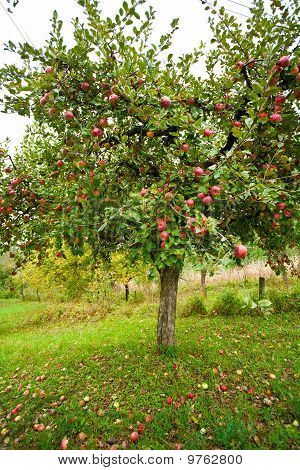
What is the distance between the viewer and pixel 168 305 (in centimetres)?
497

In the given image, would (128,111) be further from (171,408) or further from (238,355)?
(238,355)

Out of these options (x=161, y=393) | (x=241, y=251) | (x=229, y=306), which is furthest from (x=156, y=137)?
(x=229, y=306)

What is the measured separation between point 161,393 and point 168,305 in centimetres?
150

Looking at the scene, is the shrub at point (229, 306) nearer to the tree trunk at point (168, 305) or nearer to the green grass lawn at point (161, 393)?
the green grass lawn at point (161, 393)

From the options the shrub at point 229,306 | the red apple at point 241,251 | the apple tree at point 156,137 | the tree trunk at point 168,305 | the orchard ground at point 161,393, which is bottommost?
the orchard ground at point 161,393

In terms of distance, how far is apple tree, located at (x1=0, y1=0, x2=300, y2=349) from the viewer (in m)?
2.70

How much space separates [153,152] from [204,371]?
3880mm

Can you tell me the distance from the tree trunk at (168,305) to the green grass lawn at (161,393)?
0.33m

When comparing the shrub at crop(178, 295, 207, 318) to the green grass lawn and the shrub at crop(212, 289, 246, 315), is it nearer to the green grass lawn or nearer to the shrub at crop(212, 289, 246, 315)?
the shrub at crop(212, 289, 246, 315)

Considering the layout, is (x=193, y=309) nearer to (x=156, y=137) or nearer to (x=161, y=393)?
(x=161, y=393)

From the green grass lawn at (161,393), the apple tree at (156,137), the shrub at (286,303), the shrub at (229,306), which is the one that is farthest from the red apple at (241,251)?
the shrub at (229,306)

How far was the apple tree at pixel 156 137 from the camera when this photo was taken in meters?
2.70

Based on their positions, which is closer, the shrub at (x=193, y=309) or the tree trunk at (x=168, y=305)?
the tree trunk at (x=168, y=305)

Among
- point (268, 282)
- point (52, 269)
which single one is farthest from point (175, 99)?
point (52, 269)
